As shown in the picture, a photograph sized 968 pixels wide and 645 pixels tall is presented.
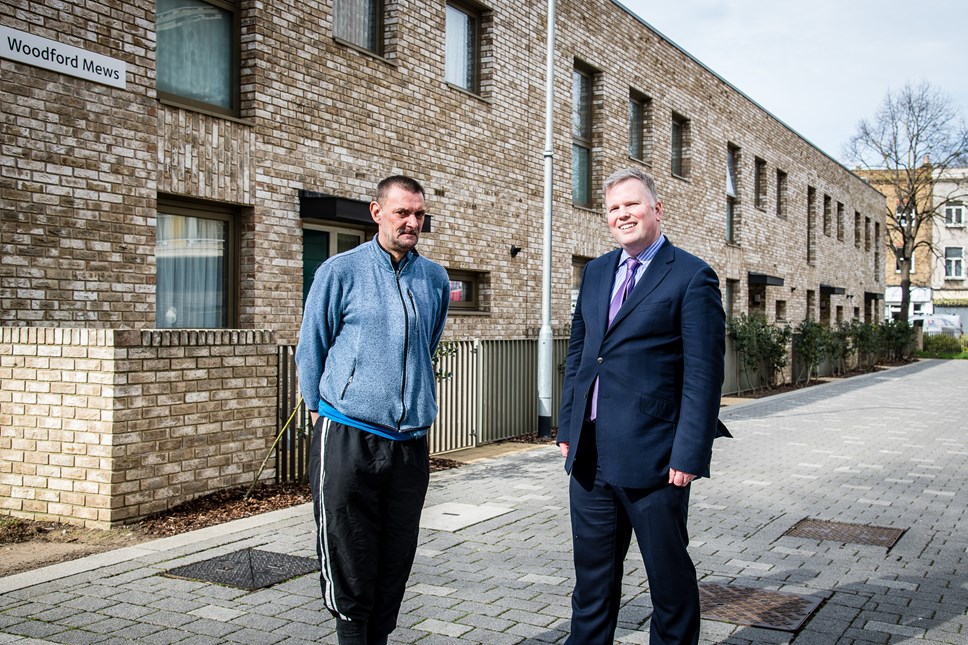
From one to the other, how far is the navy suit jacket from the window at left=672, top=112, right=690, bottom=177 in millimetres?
17393

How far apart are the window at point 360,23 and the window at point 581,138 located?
208 inches

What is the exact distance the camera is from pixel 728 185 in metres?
23.2

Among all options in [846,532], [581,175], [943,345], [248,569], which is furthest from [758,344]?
[943,345]

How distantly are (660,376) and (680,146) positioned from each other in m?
18.0

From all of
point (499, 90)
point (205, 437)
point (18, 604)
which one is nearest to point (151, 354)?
point (205, 437)

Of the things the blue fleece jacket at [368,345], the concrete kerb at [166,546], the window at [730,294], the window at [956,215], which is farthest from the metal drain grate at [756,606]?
the window at [956,215]

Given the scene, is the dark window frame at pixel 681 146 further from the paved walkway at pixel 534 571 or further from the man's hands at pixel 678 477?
the man's hands at pixel 678 477

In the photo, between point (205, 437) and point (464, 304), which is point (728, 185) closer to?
point (464, 304)

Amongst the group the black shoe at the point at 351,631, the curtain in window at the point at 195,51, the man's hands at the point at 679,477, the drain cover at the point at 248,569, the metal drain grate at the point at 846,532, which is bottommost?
the metal drain grate at the point at 846,532

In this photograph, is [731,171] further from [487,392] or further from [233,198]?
[233,198]

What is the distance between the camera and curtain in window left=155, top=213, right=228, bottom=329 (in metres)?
8.88

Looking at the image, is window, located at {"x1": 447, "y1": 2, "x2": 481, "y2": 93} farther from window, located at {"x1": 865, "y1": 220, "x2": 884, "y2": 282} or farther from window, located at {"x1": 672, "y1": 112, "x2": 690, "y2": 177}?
window, located at {"x1": 865, "y1": 220, "x2": 884, "y2": 282}

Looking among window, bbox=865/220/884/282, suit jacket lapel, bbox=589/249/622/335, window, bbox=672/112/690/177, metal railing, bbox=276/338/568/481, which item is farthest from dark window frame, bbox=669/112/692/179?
window, bbox=865/220/884/282

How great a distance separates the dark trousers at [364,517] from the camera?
140 inches
